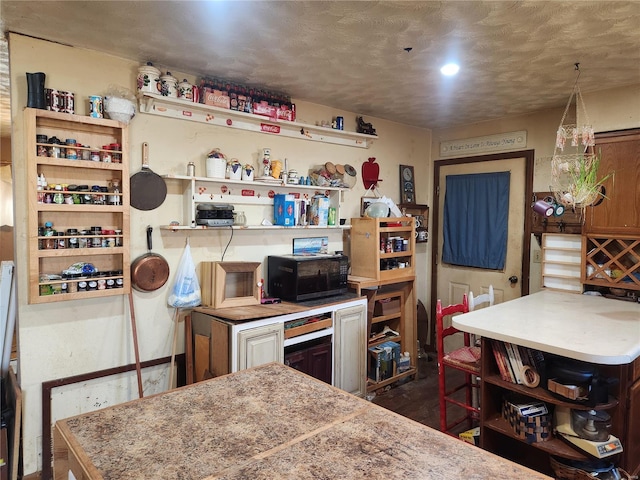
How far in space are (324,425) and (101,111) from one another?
227 centimetres

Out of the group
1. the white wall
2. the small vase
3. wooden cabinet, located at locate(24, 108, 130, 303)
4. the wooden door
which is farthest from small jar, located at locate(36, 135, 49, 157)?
the wooden door

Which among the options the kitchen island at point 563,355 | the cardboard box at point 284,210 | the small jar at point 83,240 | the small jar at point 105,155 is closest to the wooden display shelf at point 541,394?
the kitchen island at point 563,355

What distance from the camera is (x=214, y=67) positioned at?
2762mm

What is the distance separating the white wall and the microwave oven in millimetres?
236

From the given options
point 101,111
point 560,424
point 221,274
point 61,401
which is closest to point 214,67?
point 101,111

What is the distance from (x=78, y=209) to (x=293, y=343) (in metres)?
1.62

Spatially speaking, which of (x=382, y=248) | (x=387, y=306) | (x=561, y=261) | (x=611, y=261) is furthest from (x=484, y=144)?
(x=387, y=306)

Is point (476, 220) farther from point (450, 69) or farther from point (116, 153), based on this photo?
point (116, 153)

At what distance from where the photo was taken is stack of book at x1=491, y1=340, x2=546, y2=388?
209 cm

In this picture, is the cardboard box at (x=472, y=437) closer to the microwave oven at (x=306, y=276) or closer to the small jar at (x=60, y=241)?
the microwave oven at (x=306, y=276)

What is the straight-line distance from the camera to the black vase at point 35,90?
2252 mm

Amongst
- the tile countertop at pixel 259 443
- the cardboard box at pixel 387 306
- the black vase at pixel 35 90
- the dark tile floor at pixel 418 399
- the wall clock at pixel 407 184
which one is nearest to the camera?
the tile countertop at pixel 259 443

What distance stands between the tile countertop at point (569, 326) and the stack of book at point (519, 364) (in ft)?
0.34

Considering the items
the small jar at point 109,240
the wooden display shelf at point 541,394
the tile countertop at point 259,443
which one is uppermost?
the small jar at point 109,240
